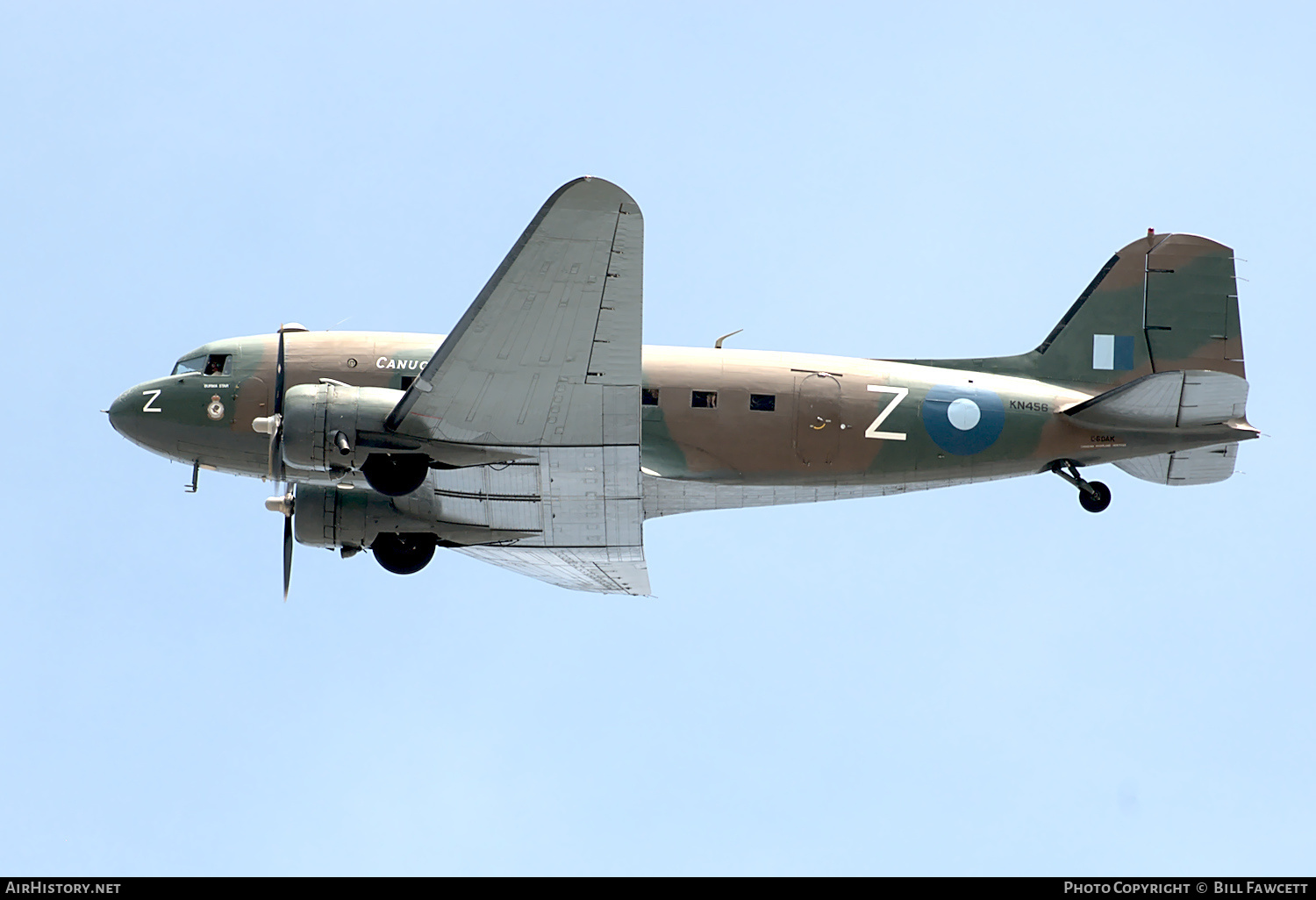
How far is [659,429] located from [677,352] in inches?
52.5

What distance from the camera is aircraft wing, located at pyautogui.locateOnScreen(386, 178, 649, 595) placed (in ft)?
55.7

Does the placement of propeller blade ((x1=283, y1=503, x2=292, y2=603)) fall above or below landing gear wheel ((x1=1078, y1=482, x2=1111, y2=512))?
below

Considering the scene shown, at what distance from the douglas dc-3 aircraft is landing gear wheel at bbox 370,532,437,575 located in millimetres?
40

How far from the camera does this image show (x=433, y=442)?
18.9 metres

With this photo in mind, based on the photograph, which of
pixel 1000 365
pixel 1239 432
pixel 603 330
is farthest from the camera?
pixel 1000 365

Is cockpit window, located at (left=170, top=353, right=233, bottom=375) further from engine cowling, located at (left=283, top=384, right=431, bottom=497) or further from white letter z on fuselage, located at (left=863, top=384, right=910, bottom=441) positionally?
white letter z on fuselage, located at (left=863, top=384, right=910, bottom=441)

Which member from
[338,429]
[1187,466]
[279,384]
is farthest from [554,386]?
[1187,466]

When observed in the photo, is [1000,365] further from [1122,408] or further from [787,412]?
[787,412]

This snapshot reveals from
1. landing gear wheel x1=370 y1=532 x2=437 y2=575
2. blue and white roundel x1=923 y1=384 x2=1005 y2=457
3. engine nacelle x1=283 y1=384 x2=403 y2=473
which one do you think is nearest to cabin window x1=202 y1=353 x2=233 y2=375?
engine nacelle x1=283 y1=384 x2=403 y2=473

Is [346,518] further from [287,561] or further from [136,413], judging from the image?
[136,413]

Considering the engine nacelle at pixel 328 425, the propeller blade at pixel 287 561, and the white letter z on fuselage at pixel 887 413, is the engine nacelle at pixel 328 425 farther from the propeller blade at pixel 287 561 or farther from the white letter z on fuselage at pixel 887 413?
the white letter z on fuselage at pixel 887 413

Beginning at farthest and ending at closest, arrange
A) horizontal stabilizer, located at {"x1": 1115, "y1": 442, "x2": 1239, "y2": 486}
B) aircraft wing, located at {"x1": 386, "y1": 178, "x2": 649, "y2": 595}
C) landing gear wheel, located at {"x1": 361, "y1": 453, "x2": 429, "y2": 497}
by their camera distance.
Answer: horizontal stabilizer, located at {"x1": 1115, "y1": 442, "x2": 1239, "y2": 486}, landing gear wheel, located at {"x1": 361, "y1": 453, "x2": 429, "y2": 497}, aircraft wing, located at {"x1": 386, "y1": 178, "x2": 649, "y2": 595}
